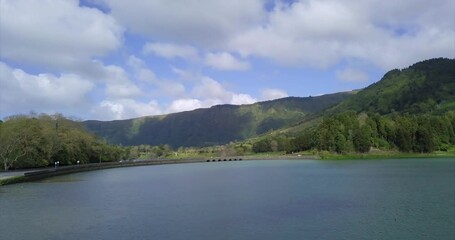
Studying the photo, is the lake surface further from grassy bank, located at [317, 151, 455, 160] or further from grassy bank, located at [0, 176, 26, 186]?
grassy bank, located at [317, 151, 455, 160]

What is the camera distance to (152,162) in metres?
185

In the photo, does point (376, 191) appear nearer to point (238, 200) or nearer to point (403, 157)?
point (238, 200)

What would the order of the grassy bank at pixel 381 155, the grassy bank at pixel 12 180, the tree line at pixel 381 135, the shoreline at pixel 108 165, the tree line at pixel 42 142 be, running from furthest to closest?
1. the tree line at pixel 381 135
2. the grassy bank at pixel 381 155
3. the tree line at pixel 42 142
4. the shoreline at pixel 108 165
5. the grassy bank at pixel 12 180

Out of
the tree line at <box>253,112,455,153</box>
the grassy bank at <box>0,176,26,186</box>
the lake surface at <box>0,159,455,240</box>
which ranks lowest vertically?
the lake surface at <box>0,159,455,240</box>

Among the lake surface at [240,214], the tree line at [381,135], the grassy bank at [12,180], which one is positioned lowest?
the lake surface at [240,214]

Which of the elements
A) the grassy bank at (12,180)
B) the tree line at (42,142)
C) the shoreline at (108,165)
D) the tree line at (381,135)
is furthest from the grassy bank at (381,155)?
the grassy bank at (12,180)

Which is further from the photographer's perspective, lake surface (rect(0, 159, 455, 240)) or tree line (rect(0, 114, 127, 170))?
tree line (rect(0, 114, 127, 170))

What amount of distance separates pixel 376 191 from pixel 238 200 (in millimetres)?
18871

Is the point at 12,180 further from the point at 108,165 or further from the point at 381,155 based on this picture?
the point at 381,155

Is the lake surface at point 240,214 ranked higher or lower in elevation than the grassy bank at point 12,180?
lower

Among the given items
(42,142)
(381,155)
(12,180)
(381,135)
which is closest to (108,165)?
(42,142)

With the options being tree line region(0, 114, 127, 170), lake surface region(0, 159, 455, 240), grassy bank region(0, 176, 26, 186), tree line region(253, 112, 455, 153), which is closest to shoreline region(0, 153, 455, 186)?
grassy bank region(0, 176, 26, 186)

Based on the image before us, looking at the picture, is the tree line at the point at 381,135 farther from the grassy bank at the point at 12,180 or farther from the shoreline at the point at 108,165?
the grassy bank at the point at 12,180

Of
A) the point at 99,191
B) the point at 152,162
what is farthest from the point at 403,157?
the point at 99,191
